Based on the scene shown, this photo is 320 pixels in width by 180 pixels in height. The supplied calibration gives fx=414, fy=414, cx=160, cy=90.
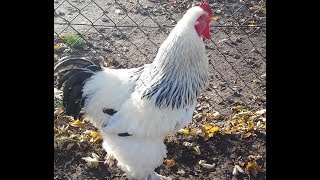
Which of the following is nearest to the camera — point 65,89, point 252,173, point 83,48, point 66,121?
point 65,89

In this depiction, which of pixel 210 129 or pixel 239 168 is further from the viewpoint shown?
pixel 210 129

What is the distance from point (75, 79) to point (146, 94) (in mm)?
471

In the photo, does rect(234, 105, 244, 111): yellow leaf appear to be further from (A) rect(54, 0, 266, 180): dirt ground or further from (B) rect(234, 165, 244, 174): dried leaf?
(B) rect(234, 165, 244, 174): dried leaf

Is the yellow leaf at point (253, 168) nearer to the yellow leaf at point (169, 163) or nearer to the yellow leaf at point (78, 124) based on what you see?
the yellow leaf at point (169, 163)

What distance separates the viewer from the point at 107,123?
256 cm

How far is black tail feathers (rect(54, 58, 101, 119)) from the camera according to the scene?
2596 millimetres

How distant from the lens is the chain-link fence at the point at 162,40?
3.68 m

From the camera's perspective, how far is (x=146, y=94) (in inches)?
98.0

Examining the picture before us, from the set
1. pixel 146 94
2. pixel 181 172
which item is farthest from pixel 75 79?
pixel 181 172

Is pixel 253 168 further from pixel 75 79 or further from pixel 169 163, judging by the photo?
pixel 75 79

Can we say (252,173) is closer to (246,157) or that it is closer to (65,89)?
(246,157)

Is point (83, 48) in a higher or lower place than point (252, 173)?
higher
